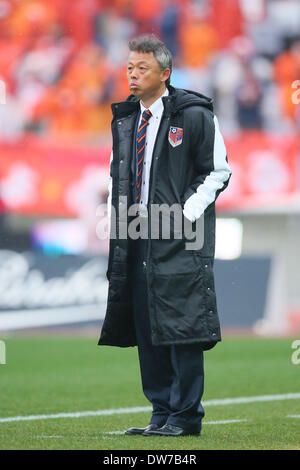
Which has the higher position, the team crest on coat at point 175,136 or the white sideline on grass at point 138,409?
the team crest on coat at point 175,136

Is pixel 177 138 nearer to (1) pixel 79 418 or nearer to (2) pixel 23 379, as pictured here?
(1) pixel 79 418

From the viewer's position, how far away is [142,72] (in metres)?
Answer: 4.98

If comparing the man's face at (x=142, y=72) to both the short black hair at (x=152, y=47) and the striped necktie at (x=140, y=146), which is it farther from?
the striped necktie at (x=140, y=146)

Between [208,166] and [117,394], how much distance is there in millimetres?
3054

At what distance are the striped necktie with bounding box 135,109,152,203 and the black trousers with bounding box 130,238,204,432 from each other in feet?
0.86

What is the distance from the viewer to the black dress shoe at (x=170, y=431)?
490 cm

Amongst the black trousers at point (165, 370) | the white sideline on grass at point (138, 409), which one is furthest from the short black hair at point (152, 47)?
the white sideline on grass at point (138, 409)

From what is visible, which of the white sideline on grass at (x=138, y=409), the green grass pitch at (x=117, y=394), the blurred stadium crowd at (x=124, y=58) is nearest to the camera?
the green grass pitch at (x=117, y=394)

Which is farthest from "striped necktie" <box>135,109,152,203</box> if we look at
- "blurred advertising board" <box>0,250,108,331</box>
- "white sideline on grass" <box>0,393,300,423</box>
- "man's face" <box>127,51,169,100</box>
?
"blurred advertising board" <box>0,250,108,331</box>

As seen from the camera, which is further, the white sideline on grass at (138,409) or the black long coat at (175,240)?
the white sideline on grass at (138,409)

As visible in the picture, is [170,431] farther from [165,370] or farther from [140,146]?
[140,146]

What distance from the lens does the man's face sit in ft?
16.3

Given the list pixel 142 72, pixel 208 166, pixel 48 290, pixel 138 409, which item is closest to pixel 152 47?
pixel 142 72
